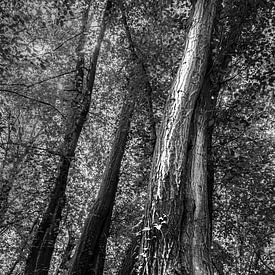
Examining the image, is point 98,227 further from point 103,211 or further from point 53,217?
point 53,217

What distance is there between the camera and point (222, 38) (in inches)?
232

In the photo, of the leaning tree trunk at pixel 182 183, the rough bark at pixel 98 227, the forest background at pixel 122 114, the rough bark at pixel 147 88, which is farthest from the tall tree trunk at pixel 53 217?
the leaning tree trunk at pixel 182 183

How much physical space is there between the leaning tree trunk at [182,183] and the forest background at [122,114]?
573 millimetres

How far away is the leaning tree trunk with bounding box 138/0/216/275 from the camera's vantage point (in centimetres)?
278

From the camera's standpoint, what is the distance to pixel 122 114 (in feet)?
30.0

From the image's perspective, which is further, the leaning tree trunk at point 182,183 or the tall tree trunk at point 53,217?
the tall tree trunk at point 53,217

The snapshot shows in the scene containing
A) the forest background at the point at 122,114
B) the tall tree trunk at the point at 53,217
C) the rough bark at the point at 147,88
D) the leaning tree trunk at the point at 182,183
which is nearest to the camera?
the leaning tree trunk at the point at 182,183

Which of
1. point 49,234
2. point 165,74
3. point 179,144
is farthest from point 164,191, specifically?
point 165,74

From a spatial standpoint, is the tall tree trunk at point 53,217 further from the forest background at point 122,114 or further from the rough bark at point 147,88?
the rough bark at point 147,88

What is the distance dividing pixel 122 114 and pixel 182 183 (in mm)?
6011

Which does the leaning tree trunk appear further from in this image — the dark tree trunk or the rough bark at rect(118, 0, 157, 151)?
the rough bark at rect(118, 0, 157, 151)

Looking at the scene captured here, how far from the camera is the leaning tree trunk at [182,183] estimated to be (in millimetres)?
2777

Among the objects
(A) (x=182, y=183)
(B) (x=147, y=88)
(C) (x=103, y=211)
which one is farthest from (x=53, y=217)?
(A) (x=182, y=183)

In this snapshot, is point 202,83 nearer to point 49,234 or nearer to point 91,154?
point 49,234
